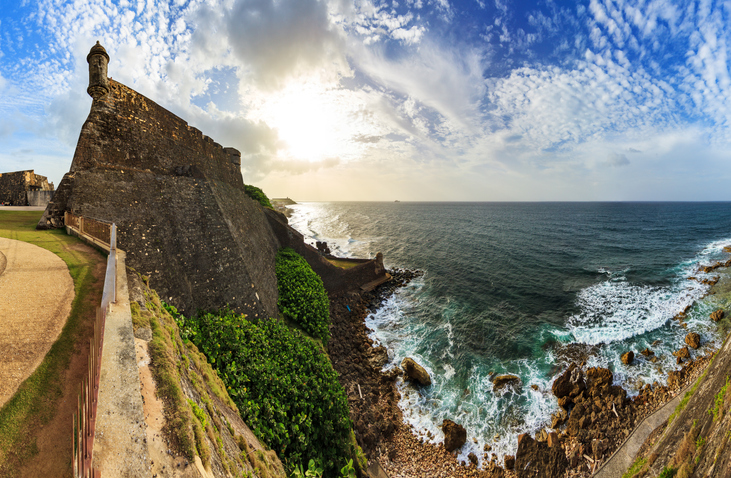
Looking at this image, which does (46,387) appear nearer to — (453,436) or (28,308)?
(28,308)

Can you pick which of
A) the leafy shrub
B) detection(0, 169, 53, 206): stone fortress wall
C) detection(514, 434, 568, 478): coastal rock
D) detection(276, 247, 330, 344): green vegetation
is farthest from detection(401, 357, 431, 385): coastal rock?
detection(0, 169, 53, 206): stone fortress wall

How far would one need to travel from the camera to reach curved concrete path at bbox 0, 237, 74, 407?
138 inches

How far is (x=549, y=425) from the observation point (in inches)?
507

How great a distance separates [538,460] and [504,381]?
4100 mm

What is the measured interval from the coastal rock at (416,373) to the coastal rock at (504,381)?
372 centimetres

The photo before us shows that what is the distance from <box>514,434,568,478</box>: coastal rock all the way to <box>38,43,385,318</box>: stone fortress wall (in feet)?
43.4

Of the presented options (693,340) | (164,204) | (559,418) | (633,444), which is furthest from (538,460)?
(164,204)

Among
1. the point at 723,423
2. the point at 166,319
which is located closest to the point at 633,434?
the point at 723,423

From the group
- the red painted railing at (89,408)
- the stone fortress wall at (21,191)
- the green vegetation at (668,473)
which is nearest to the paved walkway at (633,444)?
the green vegetation at (668,473)

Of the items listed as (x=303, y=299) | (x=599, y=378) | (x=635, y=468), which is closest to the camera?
(x=635, y=468)

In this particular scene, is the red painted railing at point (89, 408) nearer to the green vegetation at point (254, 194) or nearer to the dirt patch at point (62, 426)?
the dirt patch at point (62, 426)

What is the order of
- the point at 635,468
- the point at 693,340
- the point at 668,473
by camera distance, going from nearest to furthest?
the point at 668,473 < the point at 635,468 < the point at 693,340

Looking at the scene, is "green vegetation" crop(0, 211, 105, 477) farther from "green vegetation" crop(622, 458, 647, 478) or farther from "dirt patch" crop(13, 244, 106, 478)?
"green vegetation" crop(622, 458, 647, 478)

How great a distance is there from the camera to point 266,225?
822 inches
